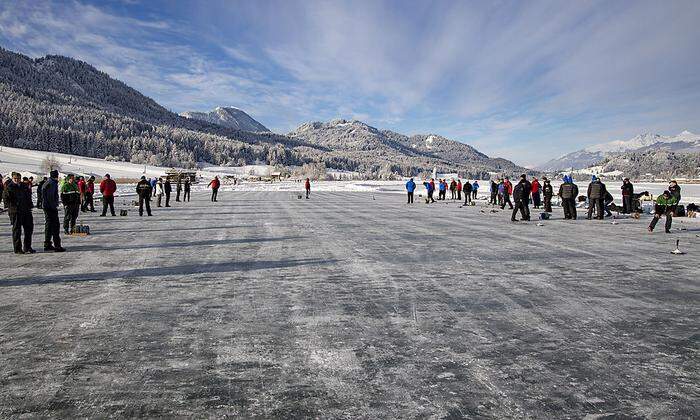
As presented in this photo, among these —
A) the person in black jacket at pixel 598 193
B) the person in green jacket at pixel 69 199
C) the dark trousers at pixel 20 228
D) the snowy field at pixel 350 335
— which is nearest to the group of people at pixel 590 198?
the person in black jacket at pixel 598 193

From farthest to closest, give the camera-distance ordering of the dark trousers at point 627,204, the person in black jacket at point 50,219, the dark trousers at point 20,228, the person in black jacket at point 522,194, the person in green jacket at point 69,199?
1. the dark trousers at point 627,204
2. the person in black jacket at point 522,194
3. the person in green jacket at point 69,199
4. the person in black jacket at point 50,219
5. the dark trousers at point 20,228

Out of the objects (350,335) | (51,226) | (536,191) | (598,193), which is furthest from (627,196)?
(51,226)

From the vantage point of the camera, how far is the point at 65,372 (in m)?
3.44

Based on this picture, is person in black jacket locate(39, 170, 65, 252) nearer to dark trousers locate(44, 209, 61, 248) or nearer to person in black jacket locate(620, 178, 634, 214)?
dark trousers locate(44, 209, 61, 248)

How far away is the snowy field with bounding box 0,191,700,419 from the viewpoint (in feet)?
9.86

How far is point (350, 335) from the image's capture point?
4.31 metres

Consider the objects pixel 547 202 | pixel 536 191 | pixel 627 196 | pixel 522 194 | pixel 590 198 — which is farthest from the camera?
pixel 536 191

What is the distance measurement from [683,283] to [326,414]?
259 inches

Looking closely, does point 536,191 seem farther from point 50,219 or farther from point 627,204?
point 50,219

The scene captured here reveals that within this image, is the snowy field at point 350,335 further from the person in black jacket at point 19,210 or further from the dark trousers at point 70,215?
the dark trousers at point 70,215

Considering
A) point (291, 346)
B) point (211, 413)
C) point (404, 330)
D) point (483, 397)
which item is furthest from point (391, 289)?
point (211, 413)

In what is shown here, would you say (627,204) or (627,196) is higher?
(627,196)

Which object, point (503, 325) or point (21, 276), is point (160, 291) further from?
point (503, 325)

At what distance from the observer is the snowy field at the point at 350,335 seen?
3.01 m
